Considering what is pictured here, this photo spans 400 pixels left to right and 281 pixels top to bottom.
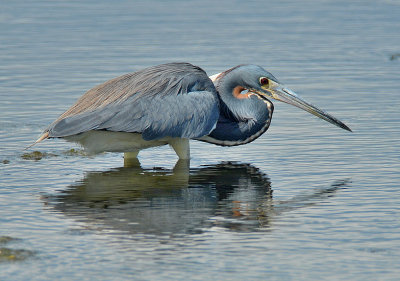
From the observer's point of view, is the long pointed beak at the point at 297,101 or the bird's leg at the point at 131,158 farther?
the long pointed beak at the point at 297,101

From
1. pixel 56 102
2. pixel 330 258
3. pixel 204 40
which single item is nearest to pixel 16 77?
pixel 56 102

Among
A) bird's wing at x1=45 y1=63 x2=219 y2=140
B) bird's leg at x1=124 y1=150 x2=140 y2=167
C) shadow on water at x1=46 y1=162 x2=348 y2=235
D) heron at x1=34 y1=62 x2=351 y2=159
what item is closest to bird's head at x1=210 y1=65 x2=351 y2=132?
heron at x1=34 y1=62 x2=351 y2=159

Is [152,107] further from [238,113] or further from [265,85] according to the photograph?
[265,85]

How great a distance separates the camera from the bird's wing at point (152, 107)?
978 cm

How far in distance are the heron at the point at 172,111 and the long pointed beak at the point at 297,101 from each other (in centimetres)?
1

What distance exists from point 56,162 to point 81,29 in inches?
389

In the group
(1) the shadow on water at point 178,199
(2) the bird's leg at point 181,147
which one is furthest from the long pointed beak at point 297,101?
(2) the bird's leg at point 181,147

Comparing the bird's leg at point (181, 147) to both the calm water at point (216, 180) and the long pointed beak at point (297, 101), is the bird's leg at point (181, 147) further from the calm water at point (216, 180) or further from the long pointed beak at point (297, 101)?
the long pointed beak at point (297, 101)

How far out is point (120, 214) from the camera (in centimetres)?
823

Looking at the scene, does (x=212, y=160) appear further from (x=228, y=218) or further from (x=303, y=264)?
(x=303, y=264)

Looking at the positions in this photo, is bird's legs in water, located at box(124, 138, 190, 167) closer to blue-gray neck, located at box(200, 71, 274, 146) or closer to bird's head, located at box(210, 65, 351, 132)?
blue-gray neck, located at box(200, 71, 274, 146)

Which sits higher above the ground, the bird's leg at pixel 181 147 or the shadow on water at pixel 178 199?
the bird's leg at pixel 181 147

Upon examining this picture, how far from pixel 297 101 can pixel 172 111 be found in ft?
5.24

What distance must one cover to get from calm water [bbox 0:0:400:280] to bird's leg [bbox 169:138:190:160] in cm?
18
